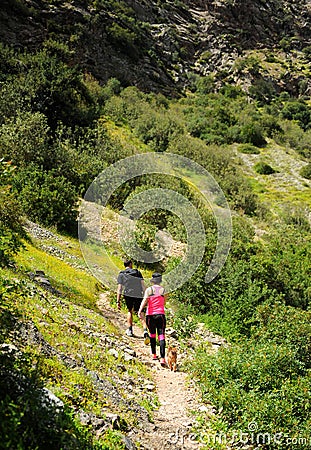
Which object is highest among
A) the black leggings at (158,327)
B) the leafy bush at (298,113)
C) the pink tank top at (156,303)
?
the leafy bush at (298,113)

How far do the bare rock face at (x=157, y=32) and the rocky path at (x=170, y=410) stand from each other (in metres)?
36.6

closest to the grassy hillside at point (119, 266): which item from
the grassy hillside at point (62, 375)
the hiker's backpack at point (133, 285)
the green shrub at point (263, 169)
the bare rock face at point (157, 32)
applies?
the grassy hillside at point (62, 375)

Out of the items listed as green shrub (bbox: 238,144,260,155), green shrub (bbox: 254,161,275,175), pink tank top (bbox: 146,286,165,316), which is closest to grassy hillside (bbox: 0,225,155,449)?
pink tank top (bbox: 146,286,165,316)

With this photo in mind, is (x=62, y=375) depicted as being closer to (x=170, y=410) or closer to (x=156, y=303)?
(x=170, y=410)

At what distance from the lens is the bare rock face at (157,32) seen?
3972cm

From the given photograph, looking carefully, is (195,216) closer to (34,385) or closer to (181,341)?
(181,341)

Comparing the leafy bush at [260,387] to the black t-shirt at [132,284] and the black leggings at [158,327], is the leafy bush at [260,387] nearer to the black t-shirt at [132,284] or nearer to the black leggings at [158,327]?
the black leggings at [158,327]

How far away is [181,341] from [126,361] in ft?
8.50

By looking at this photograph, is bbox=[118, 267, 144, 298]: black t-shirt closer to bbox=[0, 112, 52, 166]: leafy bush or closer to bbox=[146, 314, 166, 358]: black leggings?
bbox=[146, 314, 166, 358]: black leggings

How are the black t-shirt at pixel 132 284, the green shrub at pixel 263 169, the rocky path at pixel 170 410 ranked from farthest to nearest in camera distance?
the green shrub at pixel 263 169 < the black t-shirt at pixel 132 284 < the rocky path at pixel 170 410

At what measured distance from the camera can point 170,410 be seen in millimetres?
5637

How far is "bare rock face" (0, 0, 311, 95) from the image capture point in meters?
39.7

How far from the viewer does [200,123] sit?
144 feet

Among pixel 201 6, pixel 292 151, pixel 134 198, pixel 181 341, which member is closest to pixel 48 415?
pixel 181 341
